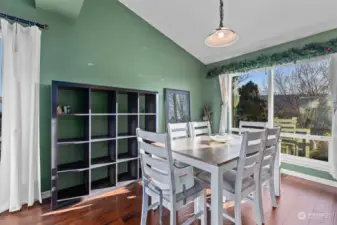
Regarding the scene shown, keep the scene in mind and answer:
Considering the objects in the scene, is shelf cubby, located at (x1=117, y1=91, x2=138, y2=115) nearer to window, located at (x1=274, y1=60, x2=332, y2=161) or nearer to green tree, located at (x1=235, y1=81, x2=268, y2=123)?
green tree, located at (x1=235, y1=81, x2=268, y2=123)

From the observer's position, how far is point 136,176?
3.21 m

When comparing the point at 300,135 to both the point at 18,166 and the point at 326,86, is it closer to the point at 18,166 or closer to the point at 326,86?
the point at 326,86

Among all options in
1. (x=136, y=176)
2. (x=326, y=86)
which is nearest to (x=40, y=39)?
(x=136, y=176)

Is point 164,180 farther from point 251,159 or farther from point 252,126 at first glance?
point 252,126

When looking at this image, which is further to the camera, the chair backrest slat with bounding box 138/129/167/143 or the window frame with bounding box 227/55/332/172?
the window frame with bounding box 227/55/332/172

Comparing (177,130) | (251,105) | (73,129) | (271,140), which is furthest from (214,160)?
(251,105)

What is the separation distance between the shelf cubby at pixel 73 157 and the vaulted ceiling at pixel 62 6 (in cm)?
186

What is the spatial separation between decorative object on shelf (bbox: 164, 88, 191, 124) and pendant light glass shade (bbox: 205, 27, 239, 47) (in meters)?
1.98

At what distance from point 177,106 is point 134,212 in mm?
2496

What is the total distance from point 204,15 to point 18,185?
3.62m

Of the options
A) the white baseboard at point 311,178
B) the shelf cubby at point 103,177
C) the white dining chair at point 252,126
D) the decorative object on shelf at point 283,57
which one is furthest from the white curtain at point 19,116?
the white baseboard at point 311,178

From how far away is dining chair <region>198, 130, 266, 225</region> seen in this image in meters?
1.72

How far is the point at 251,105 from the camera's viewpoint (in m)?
4.16

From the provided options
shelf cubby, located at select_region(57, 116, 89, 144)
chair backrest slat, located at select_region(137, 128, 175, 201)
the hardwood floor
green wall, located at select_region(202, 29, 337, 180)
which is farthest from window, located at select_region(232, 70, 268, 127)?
shelf cubby, located at select_region(57, 116, 89, 144)
